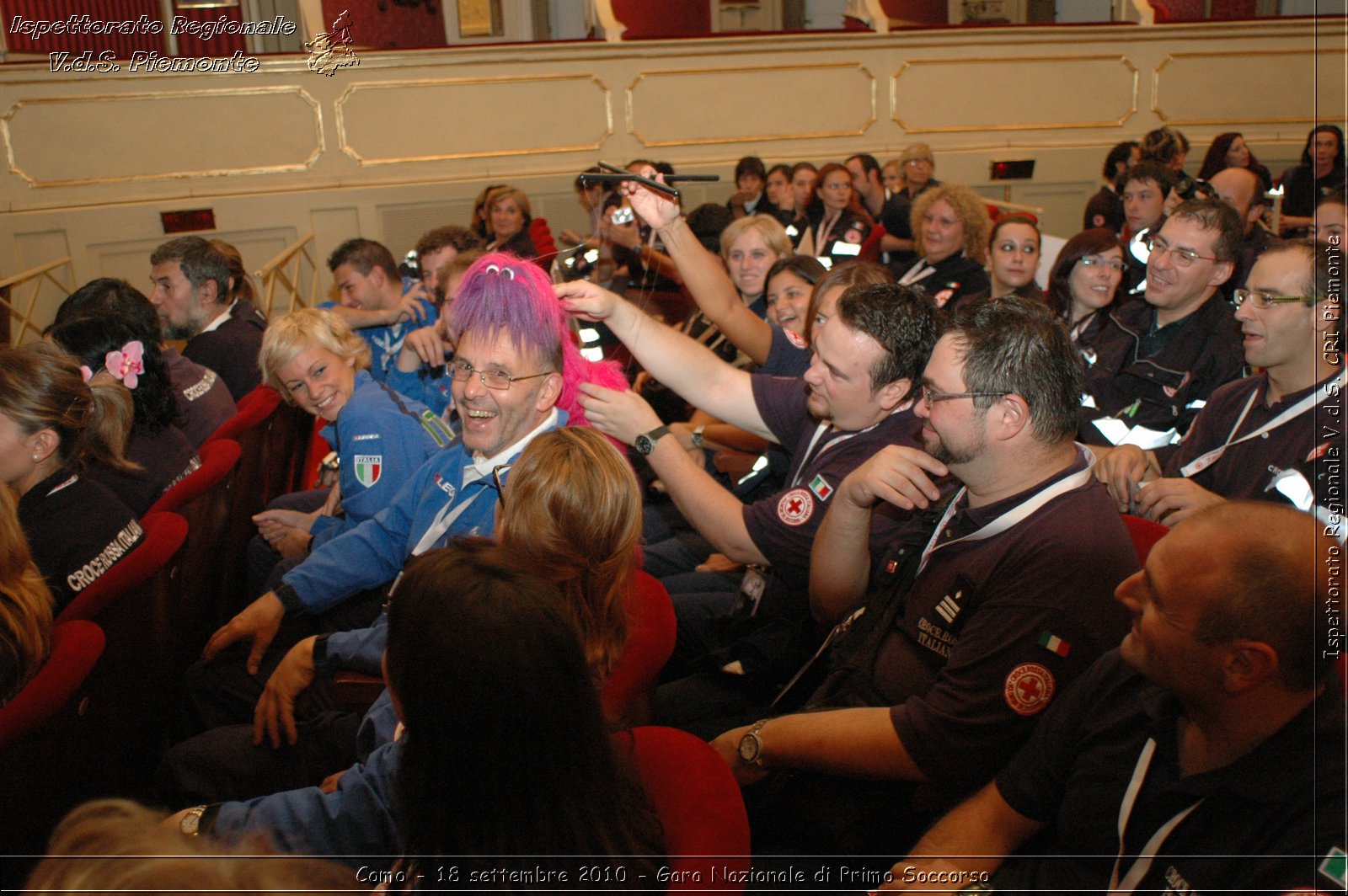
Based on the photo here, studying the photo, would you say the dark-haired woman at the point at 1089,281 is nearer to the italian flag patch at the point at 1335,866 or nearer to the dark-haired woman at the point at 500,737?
the italian flag patch at the point at 1335,866

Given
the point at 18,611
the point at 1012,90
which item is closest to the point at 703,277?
the point at 18,611

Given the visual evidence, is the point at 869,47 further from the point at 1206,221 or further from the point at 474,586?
the point at 474,586

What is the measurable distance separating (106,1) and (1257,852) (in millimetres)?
10497

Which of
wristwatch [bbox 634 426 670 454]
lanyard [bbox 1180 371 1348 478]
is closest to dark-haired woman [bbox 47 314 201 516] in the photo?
wristwatch [bbox 634 426 670 454]

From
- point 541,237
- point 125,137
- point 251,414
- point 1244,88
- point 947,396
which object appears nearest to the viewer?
point 947,396

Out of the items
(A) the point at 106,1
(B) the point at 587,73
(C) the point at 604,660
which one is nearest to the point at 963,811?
(C) the point at 604,660

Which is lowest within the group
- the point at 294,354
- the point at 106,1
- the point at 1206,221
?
the point at 294,354

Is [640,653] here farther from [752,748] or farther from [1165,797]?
[1165,797]

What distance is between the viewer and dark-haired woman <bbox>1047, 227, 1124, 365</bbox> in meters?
3.45

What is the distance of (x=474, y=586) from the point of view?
102 cm

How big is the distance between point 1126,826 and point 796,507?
101cm

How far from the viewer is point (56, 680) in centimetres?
155

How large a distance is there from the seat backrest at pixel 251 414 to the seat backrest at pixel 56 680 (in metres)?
1.25

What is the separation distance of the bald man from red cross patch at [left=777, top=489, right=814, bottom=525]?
82cm
